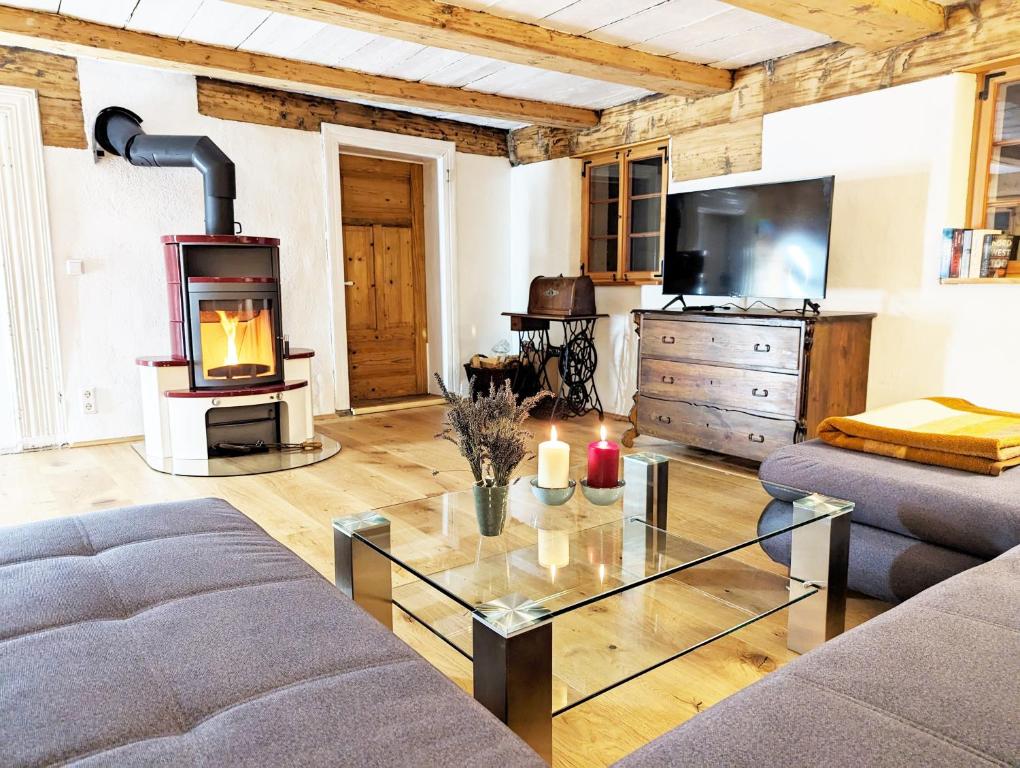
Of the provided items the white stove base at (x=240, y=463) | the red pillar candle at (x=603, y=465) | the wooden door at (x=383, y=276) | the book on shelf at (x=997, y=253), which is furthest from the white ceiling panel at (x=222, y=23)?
the book on shelf at (x=997, y=253)

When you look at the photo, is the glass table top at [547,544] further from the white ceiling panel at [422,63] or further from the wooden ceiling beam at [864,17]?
the white ceiling panel at [422,63]

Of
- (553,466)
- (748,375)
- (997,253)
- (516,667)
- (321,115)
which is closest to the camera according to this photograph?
(516,667)

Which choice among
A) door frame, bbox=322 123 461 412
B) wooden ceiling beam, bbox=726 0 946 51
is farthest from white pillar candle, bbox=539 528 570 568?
door frame, bbox=322 123 461 412

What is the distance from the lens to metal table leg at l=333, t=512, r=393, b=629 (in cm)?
161

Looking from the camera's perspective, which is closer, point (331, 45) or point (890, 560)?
point (890, 560)

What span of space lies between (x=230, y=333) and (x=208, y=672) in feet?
10.5

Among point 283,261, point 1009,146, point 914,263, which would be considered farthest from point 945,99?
point 283,261

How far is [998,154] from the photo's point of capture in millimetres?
3264

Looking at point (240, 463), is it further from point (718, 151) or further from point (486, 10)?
point (718, 151)

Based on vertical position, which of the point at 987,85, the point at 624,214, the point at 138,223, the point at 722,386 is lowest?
the point at 722,386

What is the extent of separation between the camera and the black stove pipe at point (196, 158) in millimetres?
3885

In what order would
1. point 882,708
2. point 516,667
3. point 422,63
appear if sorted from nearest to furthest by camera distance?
1. point 882,708
2. point 516,667
3. point 422,63

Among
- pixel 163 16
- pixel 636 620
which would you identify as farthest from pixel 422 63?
pixel 636 620

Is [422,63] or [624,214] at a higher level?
[422,63]
